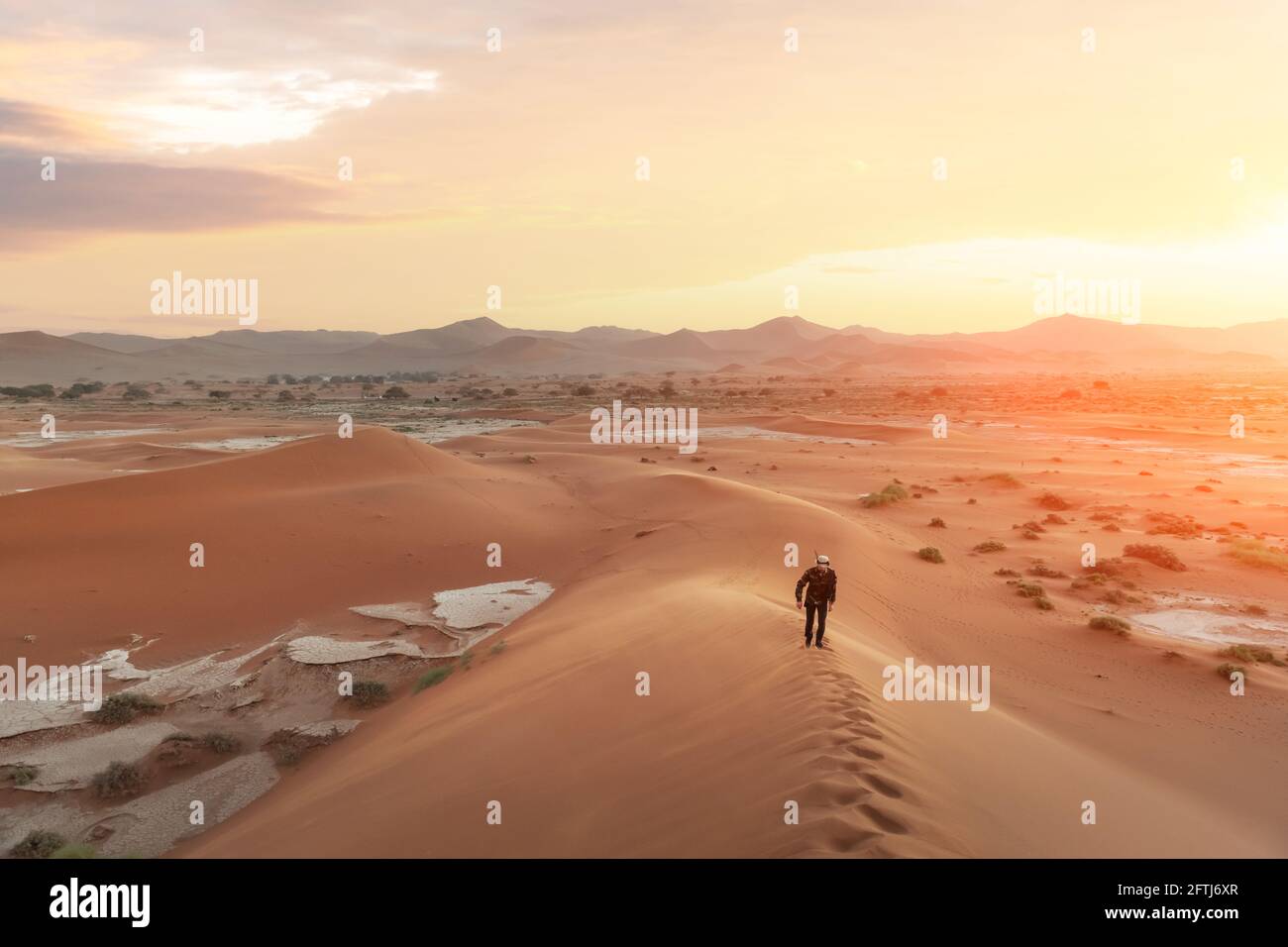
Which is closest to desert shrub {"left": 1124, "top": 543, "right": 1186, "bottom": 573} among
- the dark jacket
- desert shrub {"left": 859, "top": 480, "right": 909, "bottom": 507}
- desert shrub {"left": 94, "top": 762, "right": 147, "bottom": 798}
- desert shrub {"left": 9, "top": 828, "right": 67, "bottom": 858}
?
desert shrub {"left": 859, "top": 480, "right": 909, "bottom": 507}

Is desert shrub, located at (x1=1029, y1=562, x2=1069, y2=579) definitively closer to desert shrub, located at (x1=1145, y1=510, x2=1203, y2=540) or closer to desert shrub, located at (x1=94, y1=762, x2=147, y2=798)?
desert shrub, located at (x1=1145, y1=510, x2=1203, y2=540)

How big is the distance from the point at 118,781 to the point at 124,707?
83.8 inches

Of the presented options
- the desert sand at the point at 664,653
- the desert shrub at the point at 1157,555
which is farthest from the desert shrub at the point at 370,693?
the desert shrub at the point at 1157,555

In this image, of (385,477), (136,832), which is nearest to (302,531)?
(385,477)

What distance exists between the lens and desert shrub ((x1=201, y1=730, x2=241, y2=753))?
995cm

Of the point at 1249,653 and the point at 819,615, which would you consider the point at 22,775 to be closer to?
the point at 819,615

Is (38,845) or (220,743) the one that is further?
(220,743)

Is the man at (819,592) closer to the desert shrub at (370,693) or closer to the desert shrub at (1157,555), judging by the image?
the desert shrub at (370,693)

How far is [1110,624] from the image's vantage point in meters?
13.4

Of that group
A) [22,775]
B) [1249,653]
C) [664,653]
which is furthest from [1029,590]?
[22,775]

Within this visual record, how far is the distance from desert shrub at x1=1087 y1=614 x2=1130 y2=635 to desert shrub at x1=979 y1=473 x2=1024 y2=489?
56.2 ft
